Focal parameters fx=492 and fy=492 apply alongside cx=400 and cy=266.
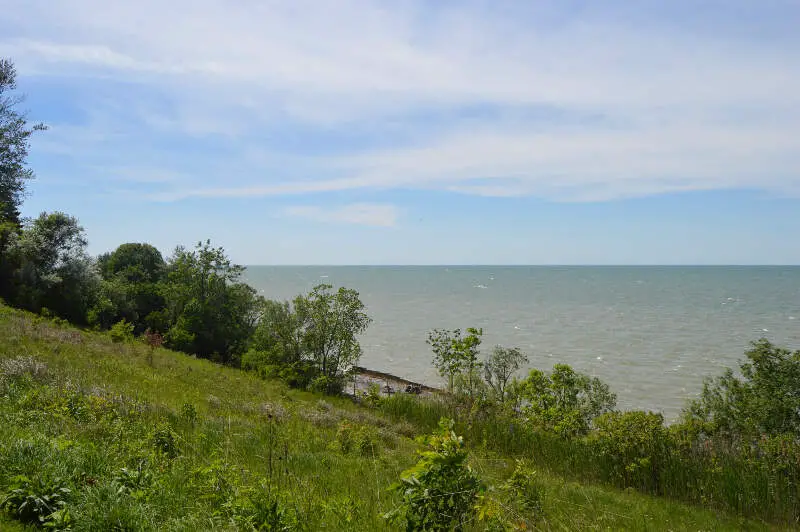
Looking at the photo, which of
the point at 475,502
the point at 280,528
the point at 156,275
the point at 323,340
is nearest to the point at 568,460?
the point at 475,502

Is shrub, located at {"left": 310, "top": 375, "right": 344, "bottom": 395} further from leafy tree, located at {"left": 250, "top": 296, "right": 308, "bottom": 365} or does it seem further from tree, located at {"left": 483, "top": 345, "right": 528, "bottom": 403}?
tree, located at {"left": 483, "top": 345, "right": 528, "bottom": 403}

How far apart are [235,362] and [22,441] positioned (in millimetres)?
30422

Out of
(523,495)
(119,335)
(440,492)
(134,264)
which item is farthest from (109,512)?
(134,264)

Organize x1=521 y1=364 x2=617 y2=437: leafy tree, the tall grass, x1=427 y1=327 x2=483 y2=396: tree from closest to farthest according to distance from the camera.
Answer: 1. the tall grass
2. x1=521 y1=364 x2=617 y2=437: leafy tree
3. x1=427 y1=327 x2=483 y2=396: tree

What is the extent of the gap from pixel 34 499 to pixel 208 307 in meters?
34.6

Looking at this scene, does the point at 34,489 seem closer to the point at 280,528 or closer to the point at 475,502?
the point at 280,528

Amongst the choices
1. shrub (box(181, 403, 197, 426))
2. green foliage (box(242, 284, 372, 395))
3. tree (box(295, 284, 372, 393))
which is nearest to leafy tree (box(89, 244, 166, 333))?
green foliage (box(242, 284, 372, 395))

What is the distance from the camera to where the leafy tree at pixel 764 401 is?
1875 centimetres

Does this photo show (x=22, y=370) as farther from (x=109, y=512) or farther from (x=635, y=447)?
(x=635, y=447)

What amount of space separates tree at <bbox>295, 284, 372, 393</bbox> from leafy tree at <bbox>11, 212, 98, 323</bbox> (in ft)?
57.0

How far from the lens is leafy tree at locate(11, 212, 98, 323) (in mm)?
33344

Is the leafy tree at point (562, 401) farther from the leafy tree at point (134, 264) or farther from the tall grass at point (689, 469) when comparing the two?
the leafy tree at point (134, 264)

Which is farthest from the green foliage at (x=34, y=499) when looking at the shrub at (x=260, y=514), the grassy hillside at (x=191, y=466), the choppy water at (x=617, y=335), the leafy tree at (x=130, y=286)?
the leafy tree at (x=130, y=286)

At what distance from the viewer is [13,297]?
1284 inches
